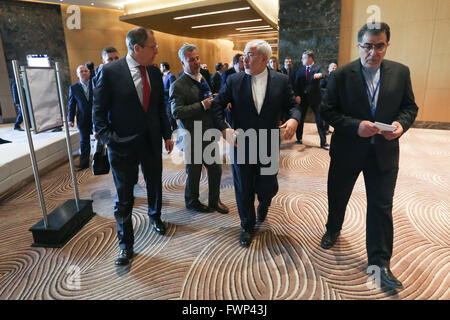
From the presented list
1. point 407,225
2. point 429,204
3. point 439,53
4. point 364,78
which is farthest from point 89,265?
point 439,53

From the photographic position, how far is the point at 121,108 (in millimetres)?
2232

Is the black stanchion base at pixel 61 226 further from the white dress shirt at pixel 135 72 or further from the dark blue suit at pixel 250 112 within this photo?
the dark blue suit at pixel 250 112

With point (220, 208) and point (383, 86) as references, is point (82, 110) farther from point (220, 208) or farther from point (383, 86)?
point (383, 86)

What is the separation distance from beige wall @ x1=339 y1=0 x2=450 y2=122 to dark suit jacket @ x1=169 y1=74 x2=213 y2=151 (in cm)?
637

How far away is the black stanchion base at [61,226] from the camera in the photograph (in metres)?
2.60

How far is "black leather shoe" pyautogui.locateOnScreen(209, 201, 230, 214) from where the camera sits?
3190mm

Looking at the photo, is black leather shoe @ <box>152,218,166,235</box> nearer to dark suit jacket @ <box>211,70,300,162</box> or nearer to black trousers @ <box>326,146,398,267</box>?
dark suit jacket @ <box>211,70,300,162</box>

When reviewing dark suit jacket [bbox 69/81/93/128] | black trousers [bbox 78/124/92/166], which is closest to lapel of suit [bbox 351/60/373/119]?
dark suit jacket [bbox 69/81/93/128]

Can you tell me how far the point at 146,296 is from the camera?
197 cm

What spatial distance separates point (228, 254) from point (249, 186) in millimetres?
592

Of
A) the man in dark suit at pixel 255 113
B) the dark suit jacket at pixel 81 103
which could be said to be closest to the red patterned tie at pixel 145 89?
the man in dark suit at pixel 255 113

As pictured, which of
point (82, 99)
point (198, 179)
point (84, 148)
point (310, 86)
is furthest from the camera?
point (310, 86)

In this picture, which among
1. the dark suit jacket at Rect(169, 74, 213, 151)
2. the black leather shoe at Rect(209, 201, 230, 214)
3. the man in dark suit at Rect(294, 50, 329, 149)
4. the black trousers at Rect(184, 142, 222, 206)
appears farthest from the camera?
the man in dark suit at Rect(294, 50, 329, 149)

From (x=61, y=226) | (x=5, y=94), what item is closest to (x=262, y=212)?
(x=61, y=226)
